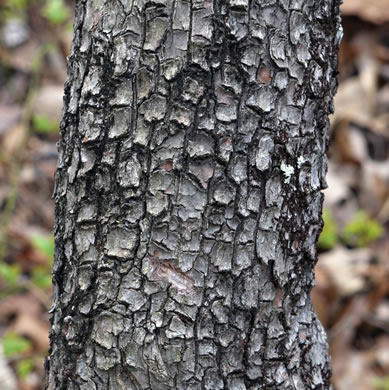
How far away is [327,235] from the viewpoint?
3.95 meters

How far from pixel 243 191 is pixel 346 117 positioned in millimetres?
3801

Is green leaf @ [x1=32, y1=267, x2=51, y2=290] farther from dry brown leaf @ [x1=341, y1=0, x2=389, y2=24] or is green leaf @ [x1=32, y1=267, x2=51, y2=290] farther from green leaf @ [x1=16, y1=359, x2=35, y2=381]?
dry brown leaf @ [x1=341, y1=0, x2=389, y2=24]

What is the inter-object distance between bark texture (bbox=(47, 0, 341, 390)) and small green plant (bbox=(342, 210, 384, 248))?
285 centimetres

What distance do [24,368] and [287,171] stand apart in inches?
87.2

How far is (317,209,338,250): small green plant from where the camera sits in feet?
13.0

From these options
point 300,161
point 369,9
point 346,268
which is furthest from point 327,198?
point 300,161

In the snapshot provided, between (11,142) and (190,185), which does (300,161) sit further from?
(11,142)

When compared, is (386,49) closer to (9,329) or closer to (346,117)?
(346,117)

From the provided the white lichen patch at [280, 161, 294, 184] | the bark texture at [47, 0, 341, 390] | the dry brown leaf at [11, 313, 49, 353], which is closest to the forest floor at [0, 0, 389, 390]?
the dry brown leaf at [11, 313, 49, 353]

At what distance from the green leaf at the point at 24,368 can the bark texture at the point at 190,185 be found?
181 centimetres

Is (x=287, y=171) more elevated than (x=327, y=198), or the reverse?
(x=327, y=198)

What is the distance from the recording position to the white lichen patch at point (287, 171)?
1240 mm

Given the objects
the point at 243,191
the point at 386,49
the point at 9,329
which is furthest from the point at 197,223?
the point at 386,49

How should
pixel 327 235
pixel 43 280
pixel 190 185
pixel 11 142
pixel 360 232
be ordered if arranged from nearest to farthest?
→ pixel 190 185
pixel 43 280
pixel 327 235
pixel 360 232
pixel 11 142
